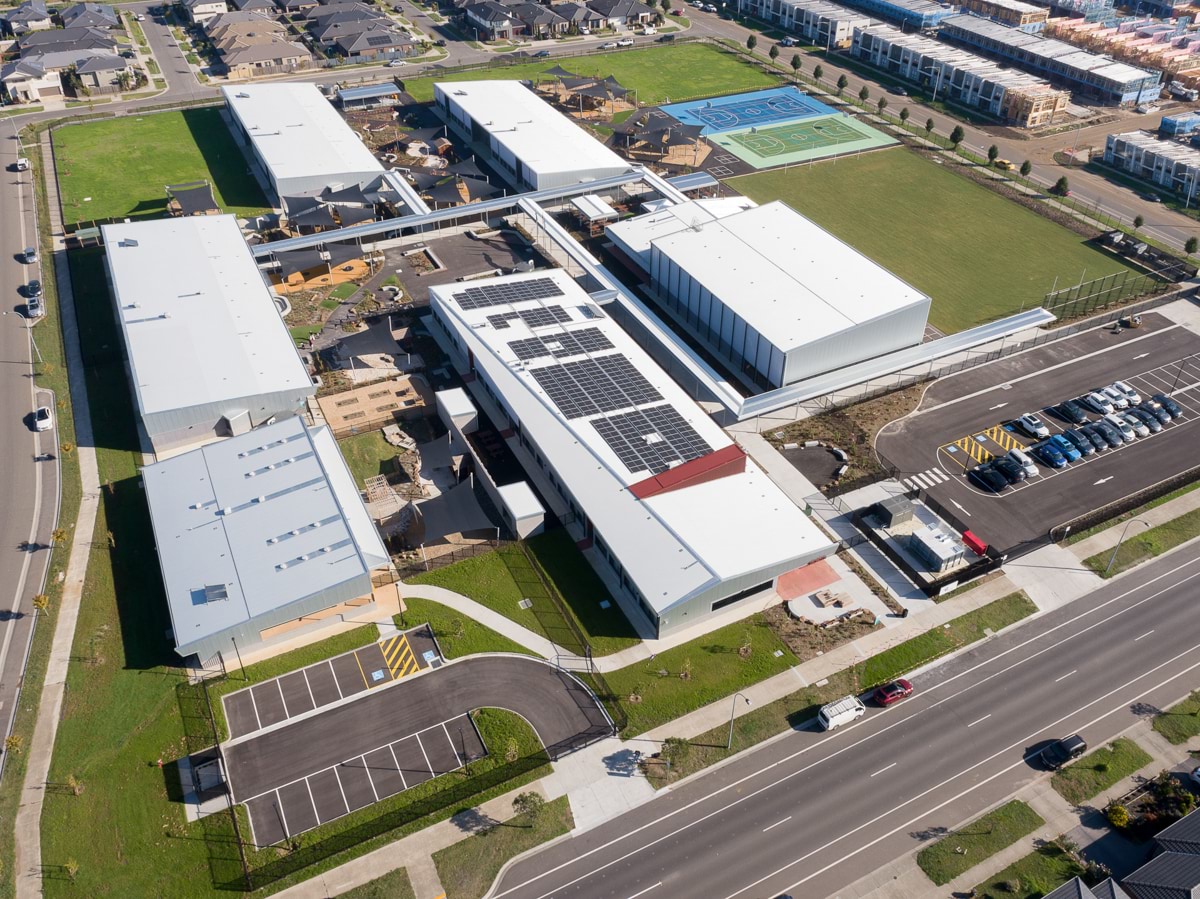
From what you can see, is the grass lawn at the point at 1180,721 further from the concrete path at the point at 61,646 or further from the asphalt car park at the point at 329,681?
the concrete path at the point at 61,646

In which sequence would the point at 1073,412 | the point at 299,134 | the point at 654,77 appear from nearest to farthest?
the point at 1073,412, the point at 299,134, the point at 654,77

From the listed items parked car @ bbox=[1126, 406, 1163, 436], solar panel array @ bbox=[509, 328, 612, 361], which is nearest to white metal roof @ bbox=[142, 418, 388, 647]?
solar panel array @ bbox=[509, 328, 612, 361]

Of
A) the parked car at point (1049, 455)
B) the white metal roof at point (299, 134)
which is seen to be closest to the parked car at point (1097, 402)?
the parked car at point (1049, 455)

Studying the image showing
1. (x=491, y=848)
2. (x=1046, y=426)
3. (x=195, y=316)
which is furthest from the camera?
(x=195, y=316)

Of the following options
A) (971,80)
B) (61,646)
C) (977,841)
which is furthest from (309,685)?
(971,80)

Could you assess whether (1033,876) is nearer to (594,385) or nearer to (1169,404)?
(594,385)

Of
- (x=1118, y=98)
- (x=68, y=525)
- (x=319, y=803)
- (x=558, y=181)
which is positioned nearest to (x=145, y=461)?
(x=68, y=525)
